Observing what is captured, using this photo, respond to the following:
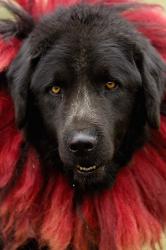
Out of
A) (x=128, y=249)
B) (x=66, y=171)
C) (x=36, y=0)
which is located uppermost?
(x=36, y=0)

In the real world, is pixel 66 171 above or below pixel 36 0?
below

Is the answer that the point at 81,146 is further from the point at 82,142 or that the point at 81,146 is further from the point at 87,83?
the point at 87,83

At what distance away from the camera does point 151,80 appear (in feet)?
18.6

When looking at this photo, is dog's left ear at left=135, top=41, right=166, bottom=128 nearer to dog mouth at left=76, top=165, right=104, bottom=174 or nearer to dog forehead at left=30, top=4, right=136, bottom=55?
dog forehead at left=30, top=4, right=136, bottom=55

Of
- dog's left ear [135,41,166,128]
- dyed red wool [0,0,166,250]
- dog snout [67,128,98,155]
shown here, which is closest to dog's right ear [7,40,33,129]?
dyed red wool [0,0,166,250]

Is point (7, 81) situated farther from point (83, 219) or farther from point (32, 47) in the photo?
point (83, 219)

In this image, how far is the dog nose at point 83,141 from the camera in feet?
17.6

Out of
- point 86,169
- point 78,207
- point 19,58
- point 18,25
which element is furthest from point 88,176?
point 18,25

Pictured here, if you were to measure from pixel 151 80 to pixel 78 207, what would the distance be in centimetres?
90

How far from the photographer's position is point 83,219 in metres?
5.88

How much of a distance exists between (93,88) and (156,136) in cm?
60

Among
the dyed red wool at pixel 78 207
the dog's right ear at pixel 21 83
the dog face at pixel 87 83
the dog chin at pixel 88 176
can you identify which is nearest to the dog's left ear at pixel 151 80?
the dog face at pixel 87 83

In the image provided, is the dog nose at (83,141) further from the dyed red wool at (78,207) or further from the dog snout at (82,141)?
the dyed red wool at (78,207)

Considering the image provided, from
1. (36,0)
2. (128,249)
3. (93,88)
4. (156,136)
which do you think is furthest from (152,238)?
(36,0)
